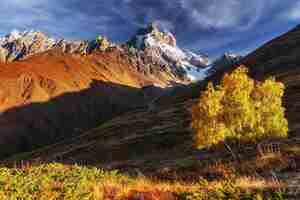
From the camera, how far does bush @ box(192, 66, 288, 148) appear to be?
90.9 ft

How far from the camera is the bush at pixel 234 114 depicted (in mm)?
27719

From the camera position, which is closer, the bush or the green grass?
the green grass

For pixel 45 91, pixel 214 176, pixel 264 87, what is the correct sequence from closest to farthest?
pixel 214 176, pixel 264 87, pixel 45 91

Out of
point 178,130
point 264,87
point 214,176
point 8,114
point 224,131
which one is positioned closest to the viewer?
point 214,176

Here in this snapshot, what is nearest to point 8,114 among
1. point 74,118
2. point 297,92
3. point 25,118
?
point 25,118

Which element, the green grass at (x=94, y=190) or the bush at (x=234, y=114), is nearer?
the green grass at (x=94, y=190)

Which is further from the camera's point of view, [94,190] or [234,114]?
[234,114]

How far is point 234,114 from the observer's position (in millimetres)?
28422

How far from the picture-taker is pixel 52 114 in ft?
599

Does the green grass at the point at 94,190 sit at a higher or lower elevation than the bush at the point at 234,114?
lower

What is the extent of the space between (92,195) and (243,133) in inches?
869

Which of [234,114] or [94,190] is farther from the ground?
[234,114]

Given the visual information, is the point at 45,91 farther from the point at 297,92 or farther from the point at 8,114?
the point at 297,92

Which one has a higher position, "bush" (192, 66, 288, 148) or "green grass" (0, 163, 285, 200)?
"bush" (192, 66, 288, 148)
